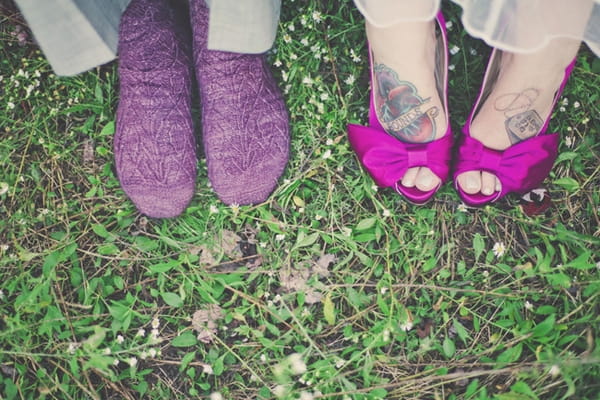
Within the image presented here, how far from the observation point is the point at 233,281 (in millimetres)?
1310

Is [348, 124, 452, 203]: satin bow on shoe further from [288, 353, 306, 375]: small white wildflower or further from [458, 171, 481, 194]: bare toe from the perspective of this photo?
[288, 353, 306, 375]: small white wildflower

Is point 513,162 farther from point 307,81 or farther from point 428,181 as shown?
point 307,81

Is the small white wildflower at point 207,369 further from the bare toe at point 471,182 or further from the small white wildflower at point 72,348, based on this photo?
the bare toe at point 471,182

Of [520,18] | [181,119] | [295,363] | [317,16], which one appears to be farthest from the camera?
[317,16]

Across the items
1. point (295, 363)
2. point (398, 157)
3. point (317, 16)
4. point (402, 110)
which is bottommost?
point (295, 363)

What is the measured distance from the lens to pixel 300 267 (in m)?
1.33

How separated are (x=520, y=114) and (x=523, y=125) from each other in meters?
0.04

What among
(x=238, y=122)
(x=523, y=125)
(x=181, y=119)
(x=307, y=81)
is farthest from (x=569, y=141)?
(x=181, y=119)

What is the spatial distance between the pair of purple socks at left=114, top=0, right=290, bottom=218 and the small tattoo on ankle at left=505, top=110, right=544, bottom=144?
23.5 inches

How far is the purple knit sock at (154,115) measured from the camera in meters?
1.25

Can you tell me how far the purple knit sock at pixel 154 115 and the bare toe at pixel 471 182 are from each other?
0.74 meters

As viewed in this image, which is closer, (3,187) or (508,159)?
(508,159)

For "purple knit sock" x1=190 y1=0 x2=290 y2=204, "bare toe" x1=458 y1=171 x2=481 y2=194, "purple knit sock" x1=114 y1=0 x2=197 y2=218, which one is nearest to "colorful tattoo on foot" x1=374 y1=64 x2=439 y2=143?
"bare toe" x1=458 y1=171 x2=481 y2=194

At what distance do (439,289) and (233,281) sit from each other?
1.87 feet
